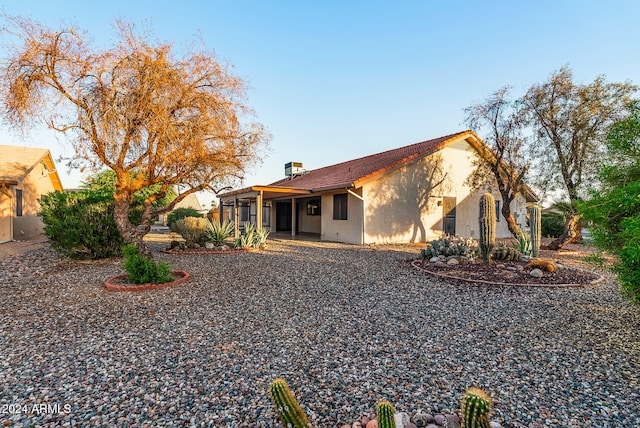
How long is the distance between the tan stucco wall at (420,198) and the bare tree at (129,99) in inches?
309

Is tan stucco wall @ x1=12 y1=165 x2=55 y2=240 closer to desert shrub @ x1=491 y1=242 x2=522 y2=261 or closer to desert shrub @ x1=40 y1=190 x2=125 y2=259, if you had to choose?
desert shrub @ x1=40 y1=190 x2=125 y2=259

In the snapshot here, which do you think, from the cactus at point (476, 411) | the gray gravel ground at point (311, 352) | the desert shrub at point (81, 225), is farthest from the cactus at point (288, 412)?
the desert shrub at point (81, 225)

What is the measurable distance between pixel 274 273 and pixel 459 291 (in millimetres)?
4036

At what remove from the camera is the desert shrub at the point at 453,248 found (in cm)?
863

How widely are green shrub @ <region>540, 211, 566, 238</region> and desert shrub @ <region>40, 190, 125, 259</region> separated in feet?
64.6

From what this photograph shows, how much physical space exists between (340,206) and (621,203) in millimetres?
11597

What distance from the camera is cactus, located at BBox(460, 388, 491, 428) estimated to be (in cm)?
180

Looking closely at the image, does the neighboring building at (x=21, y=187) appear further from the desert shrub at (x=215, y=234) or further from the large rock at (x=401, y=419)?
the large rock at (x=401, y=419)

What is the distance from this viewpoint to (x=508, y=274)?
708cm

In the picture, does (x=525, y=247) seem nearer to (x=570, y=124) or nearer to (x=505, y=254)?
(x=505, y=254)

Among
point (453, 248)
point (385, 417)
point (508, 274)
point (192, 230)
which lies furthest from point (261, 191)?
point (385, 417)

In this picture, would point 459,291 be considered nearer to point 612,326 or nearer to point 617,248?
point 612,326

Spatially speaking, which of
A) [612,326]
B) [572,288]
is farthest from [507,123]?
[612,326]

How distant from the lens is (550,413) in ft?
7.61
